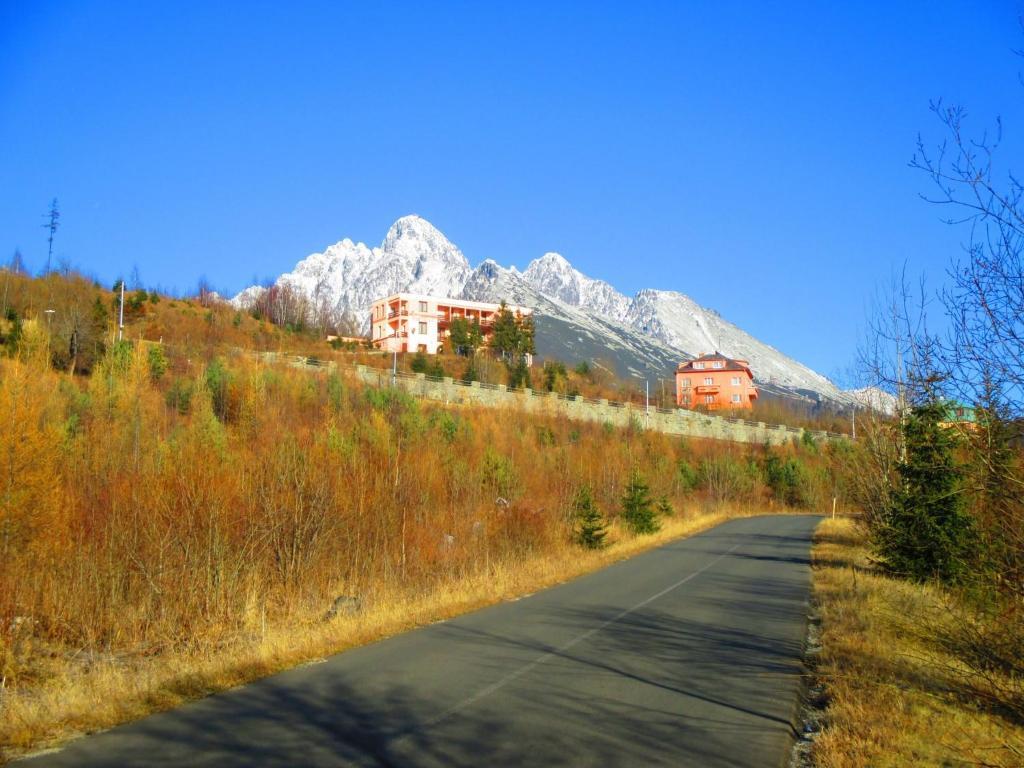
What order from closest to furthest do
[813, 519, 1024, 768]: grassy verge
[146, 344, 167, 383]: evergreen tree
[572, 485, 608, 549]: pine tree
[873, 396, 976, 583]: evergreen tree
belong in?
[813, 519, 1024, 768]: grassy verge < [873, 396, 976, 583]: evergreen tree < [572, 485, 608, 549]: pine tree < [146, 344, 167, 383]: evergreen tree

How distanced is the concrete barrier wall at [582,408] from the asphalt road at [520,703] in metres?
39.6

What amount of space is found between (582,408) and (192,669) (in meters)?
55.9

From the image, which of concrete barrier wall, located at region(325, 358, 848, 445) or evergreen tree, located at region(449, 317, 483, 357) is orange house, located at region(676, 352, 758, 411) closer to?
concrete barrier wall, located at region(325, 358, 848, 445)

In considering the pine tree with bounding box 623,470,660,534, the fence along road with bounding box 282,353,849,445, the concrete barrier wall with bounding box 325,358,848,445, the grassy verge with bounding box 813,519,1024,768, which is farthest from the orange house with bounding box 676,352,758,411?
the grassy verge with bounding box 813,519,1024,768

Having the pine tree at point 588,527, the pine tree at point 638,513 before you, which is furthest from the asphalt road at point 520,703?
the pine tree at point 638,513

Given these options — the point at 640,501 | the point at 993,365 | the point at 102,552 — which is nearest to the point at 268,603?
the point at 102,552

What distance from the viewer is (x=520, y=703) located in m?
7.50

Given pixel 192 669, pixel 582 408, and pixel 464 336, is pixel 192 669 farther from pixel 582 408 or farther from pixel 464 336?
pixel 464 336

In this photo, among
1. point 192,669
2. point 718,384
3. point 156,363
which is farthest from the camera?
point 718,384

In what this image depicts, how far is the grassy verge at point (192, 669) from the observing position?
6965 millimetres

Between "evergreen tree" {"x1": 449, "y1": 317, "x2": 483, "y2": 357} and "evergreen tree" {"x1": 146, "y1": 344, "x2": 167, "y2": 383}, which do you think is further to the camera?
"evergreen tree" {"x1": 449, "y1": 317, "x2": 483, "y2": 357}

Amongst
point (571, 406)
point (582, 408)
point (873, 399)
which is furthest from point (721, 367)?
point (873, 399)

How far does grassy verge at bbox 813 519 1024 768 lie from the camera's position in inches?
239

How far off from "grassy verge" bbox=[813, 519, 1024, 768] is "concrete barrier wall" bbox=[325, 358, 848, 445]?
132ft
